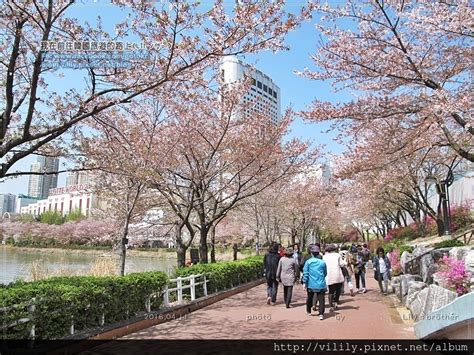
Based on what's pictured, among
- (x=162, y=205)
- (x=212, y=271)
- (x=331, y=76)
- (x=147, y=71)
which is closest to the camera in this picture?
(x=147, y=71)

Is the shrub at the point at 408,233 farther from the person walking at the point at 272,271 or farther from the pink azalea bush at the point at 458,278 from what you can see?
the pink azalea bush at the point at 458,278

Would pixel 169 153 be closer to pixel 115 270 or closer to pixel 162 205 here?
pixel 162 205

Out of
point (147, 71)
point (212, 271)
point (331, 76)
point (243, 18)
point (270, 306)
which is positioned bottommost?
point (270, 306)

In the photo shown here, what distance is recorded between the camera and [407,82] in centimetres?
948

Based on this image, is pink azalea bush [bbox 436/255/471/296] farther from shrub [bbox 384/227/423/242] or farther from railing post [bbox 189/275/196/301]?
shrub [bbox 384/227/423/242]

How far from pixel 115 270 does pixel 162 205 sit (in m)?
3.67

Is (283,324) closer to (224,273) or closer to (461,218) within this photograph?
(224,273)

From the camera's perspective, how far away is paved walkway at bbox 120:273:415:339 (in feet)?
24.7

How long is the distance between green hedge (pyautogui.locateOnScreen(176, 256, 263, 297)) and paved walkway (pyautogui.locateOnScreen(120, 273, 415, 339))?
51.5 inches

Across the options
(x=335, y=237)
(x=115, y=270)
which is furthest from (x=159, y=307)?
(x=335, y=237)

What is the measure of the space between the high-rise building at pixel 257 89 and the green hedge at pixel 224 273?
19.5 ft

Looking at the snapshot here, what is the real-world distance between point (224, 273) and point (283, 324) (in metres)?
5.81

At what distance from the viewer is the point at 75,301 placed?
6.93m

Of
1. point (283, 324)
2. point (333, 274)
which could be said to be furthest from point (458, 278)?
point (283, 324)
